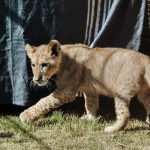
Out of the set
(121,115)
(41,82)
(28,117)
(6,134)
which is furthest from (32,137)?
(121,115)

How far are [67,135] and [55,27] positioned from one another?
1364mm

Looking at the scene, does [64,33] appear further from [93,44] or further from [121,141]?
[121,141]

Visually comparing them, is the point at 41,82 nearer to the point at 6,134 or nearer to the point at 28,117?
the point at 28,117

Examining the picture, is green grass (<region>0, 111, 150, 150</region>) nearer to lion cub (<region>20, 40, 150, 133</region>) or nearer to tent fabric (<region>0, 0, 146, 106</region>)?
lion cub (<region>20, 40, 150, 133</region>)

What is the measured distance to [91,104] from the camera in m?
7.06

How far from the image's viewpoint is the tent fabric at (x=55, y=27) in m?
6.91

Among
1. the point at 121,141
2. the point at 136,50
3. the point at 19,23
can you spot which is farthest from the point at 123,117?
the point at 19,23

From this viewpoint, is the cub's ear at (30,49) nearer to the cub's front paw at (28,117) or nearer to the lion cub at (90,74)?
the lion cub at (90,74)

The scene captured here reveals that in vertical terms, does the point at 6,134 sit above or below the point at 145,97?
below

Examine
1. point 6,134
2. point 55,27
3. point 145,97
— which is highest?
point 55,27

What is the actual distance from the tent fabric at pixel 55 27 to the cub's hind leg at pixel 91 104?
58 centimetres

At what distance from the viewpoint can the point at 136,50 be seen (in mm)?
7059

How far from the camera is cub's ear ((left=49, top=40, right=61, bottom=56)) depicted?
21.2 feet

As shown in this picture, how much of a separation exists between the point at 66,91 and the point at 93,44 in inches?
27.5
